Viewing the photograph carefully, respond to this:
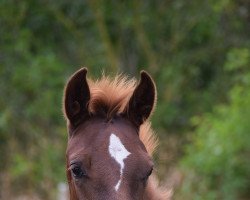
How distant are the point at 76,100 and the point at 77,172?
0.68m

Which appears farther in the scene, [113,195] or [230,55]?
[230,55]

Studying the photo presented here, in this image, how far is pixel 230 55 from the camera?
15.8 m

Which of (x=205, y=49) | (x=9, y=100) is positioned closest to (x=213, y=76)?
(x=205, y=49)

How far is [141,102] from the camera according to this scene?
24.5 ft

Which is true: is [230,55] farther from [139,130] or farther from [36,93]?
[139,130]

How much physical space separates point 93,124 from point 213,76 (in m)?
12.4

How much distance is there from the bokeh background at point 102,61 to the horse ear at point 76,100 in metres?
10.2

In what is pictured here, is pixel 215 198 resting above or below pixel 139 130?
above

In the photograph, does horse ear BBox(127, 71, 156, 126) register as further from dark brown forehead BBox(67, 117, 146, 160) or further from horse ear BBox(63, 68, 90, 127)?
horse ear BBox(63, 68, 90, 127)

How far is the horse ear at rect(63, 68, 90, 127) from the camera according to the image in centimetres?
723

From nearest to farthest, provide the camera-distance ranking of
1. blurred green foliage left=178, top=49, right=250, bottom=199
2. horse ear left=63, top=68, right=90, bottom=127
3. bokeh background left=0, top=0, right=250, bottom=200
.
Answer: horse ear left=63, top=68, right=90, bottom=127
blurred green foliage left=178, top=49, right=250, bottom=199
bokeh background left=0, top=0, right=250, bottom=200

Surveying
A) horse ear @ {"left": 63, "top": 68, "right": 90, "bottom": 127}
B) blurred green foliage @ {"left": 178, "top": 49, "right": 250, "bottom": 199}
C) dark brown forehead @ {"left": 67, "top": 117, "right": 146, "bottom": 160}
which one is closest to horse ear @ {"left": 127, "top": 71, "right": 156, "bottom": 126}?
dark brown forehead @ {"left": 67, "top": 117, "right": 146, "bottom": 160}

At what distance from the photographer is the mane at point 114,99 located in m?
7.34

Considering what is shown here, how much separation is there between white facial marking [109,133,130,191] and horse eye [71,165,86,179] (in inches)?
9.2
